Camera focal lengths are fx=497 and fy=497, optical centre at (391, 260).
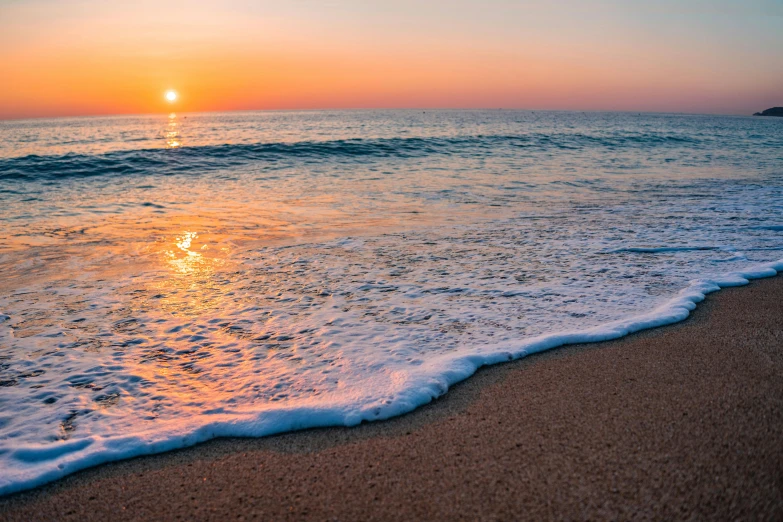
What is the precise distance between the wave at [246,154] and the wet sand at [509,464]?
15880 millimetres

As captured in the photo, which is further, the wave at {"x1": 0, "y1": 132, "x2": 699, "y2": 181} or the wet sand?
the wave at {"x1": 0, "y1": 132, "x2": 699, "y2": 181}

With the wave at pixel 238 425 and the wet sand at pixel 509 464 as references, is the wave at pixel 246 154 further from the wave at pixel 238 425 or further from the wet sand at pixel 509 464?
the wet sand at pixel 509 464

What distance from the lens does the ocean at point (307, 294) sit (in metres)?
2.77

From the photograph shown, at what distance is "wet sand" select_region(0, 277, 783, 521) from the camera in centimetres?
195

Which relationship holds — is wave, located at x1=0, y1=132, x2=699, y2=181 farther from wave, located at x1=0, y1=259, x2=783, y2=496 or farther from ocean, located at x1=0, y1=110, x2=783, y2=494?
wave, located at x1=0, y1=259, x2=783, y2=496

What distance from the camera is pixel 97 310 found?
4250 mm

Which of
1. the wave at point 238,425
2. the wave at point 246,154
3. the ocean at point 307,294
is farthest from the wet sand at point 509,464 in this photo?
the wave at point 246,154

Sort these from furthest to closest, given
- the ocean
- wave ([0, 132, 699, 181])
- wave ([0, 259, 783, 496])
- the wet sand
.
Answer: wave ([0, 132, 699, 181])
the ocean
wave ([0, 259, 783, 496])
the wet sand

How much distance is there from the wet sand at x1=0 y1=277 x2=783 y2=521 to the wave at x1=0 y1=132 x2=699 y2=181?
15.9m

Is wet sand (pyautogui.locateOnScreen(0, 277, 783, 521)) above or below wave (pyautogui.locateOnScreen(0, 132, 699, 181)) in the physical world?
below

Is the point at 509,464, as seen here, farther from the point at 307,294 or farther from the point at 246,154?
the point at 246,154

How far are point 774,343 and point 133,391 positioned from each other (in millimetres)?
4052

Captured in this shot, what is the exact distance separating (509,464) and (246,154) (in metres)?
19.6

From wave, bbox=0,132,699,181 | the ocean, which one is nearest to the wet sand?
the ocean
